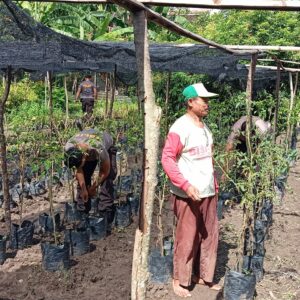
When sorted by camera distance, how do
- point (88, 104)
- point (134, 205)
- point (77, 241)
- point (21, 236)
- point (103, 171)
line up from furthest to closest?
1. point (88, 104)
2. point (134, 205)
3. point (103, 171)
4. point (21, 236)
5. point (77, 241)

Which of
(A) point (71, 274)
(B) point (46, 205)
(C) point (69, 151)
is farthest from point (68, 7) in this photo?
(A) point (71, 274)

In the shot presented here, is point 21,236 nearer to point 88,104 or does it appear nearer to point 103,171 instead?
point 103,171

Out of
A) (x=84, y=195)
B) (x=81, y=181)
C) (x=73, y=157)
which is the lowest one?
(x=84, y=195)

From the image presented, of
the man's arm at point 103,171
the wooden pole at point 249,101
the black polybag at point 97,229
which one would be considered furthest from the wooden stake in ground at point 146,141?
the black polybag at point 97,229

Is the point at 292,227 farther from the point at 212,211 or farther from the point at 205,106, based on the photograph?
the point at 205,106

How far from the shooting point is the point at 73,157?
5.01 meters

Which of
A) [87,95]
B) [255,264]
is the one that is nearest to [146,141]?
[255,264]

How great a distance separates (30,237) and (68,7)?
12.7 metres

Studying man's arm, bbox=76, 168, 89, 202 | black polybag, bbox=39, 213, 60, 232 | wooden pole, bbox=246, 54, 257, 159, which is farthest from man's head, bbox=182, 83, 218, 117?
black polybag, bbox=39, 213, 60, 232

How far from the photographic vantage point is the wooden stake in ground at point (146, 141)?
7.61ft

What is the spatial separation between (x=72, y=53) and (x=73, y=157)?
48.4 inches

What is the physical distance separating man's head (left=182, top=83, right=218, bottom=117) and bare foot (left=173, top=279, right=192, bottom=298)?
1.37m

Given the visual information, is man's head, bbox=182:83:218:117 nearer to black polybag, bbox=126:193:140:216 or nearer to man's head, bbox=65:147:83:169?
man's head, bbox=65:147:83:169

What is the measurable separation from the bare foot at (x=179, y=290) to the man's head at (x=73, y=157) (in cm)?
158
